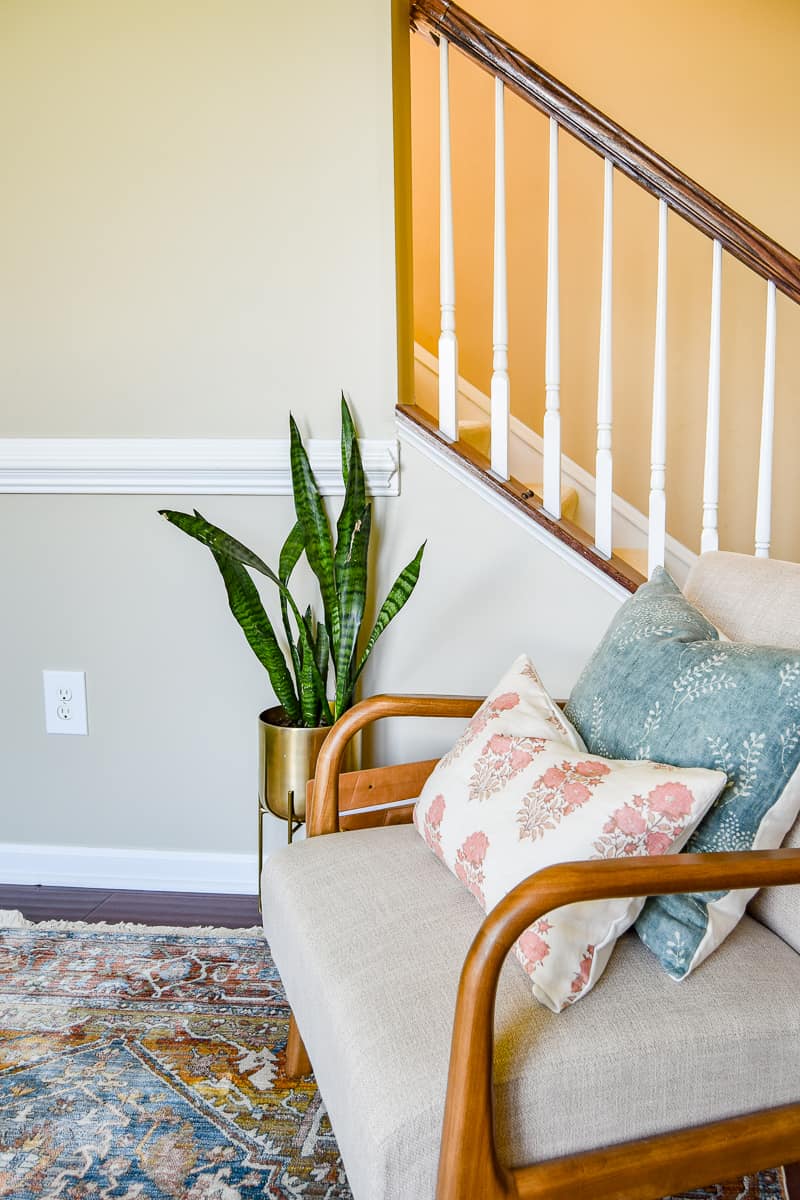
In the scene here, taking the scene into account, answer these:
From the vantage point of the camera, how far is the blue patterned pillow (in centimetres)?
103

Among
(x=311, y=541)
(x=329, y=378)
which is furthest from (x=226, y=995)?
(x=329, y=378)

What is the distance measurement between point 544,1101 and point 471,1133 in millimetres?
92

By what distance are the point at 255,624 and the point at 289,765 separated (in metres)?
0.28

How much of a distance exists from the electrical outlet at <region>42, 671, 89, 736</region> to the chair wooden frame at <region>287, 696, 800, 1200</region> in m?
1.50

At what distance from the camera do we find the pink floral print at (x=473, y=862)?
3.59 feet

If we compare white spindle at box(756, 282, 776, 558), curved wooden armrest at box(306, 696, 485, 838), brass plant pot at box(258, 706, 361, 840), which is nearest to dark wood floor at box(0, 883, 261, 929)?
brass plant pot at box(258, 706, 361, 840)

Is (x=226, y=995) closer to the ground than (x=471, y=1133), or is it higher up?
closer to the ground

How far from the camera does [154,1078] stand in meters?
1.44

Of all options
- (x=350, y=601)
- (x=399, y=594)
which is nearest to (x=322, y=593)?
(x=350, y=601)

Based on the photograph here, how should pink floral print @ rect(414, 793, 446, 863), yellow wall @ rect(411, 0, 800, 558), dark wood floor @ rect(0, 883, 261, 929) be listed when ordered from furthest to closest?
yellow wall @ rect(411, 0, 800, 558)
dark wood floor @ rect(0, 883, 261, 929)
pink floral print @ rect(414, 793, 446, 863)

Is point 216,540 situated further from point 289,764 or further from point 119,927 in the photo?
point 119,927

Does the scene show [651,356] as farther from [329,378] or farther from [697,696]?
[697,696]

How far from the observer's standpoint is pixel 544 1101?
0.88m

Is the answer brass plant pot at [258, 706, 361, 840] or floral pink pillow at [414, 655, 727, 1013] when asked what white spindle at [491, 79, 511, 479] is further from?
floral pink pillow at [414, 655, 727, 1013]
